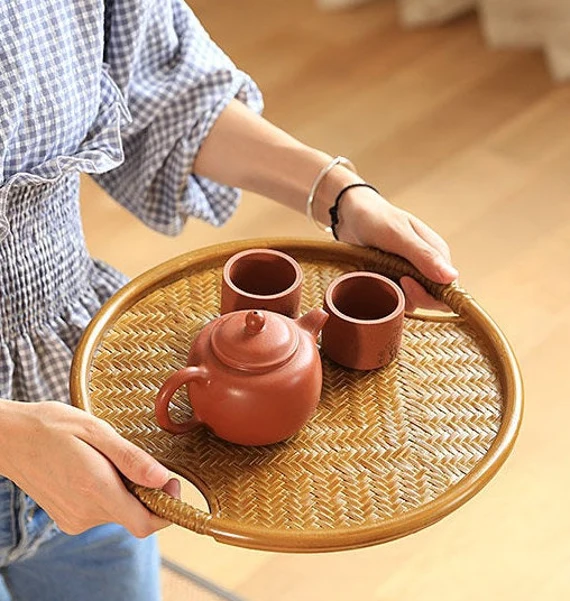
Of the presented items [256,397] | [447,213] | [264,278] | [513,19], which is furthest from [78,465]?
[513,19]

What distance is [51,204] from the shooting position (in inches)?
41.4

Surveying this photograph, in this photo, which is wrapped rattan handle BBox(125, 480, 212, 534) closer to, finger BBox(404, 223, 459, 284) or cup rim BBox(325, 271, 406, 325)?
cup rim BBox(325, 271, 406, 325)

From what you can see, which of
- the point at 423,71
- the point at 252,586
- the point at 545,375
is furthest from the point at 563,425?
the point at 423,71

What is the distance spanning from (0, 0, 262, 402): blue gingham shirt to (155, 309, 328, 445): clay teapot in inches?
9.8

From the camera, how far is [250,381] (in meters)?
0.84

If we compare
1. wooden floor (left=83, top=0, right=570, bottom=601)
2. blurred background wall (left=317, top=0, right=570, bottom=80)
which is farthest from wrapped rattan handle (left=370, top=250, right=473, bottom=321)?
blurred background wall (left=317, top=0, right=570, bottom=80)

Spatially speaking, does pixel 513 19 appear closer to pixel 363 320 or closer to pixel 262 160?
pixel 262 160

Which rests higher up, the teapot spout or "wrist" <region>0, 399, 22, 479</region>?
the teapot spout

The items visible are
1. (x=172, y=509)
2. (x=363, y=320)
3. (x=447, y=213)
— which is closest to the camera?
(x=172, y=509)

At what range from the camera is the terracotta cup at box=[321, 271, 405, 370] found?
920mm

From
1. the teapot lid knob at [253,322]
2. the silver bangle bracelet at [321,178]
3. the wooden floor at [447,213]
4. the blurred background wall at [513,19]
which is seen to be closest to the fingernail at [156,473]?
the teapot lid knob at [253,322]

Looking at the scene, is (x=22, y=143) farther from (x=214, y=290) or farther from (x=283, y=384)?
(x=283, y=384)

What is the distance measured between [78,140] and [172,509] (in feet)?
1.30

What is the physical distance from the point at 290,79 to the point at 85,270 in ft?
5.48
